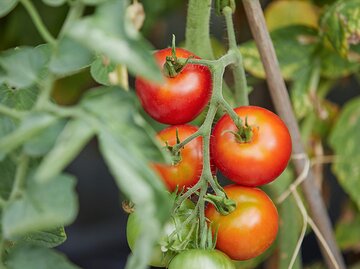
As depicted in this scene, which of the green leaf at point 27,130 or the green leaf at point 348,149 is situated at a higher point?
the green leaf at point 27,130

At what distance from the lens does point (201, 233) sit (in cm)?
60

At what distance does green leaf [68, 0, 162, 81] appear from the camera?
389mm

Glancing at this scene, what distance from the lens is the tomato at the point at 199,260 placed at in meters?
0.58

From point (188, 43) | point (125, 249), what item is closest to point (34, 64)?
point (188, 43)

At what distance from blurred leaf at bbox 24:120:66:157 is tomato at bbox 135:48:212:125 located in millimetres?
212

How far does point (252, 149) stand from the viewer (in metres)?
0.64

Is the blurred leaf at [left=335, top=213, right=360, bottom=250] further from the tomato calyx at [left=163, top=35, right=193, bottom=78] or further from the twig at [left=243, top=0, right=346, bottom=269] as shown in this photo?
the tomato calyx at [left=163, top=35, right=193, bottom=78]

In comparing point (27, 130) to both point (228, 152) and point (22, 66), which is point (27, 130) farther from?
point (228, 152)

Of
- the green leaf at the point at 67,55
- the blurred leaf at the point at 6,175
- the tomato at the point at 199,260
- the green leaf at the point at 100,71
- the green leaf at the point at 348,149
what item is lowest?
the green leaf at the point at 348,149

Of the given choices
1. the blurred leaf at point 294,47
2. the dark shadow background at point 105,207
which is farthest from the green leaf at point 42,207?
the dark shadow background at point 105,207

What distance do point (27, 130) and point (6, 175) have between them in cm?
13

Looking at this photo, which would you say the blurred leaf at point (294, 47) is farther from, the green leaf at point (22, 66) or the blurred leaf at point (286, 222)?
the green leaf at point (22, 66)

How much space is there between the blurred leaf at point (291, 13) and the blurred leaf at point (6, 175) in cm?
83

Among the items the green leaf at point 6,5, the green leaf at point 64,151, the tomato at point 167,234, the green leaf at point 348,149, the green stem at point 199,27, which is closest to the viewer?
the green leaf at point 64,151
